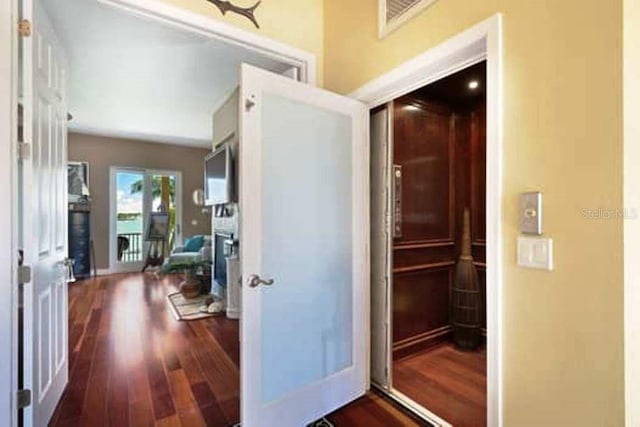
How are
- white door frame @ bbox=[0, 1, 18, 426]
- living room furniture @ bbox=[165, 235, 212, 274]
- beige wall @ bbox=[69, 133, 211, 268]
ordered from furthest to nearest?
beige wall @ bbox=[69, 133, 211, 268] → living room furniture @ bbox=[165, 235, 212, 274] → white door frame @ bbox=[0, 1, 18, 426]

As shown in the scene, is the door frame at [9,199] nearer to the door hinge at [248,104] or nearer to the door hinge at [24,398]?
the door hinge at [24,398]

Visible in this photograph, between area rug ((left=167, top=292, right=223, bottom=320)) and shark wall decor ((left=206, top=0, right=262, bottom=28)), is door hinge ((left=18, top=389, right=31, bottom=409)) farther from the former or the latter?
area rug ((left=167, top=292, right=223, bottom=320))

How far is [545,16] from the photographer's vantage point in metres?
1.21

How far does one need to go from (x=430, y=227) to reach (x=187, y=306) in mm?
3220

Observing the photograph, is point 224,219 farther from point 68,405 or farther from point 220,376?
point 68,405

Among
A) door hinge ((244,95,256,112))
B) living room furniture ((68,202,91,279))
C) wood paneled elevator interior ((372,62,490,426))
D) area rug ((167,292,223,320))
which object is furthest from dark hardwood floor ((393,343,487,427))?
living room furniture ((68,202,91,279))

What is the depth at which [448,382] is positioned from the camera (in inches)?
93.7

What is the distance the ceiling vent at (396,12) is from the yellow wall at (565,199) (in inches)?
12.1

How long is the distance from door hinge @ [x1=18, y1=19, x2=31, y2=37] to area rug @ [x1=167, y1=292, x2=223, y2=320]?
3.10 m

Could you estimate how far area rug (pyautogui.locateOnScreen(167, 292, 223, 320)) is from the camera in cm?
391

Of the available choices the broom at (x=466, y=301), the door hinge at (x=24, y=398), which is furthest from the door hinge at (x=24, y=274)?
the broom at (x=466, y=301)

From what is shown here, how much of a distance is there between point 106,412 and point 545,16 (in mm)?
2996

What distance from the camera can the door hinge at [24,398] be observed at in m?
1.48

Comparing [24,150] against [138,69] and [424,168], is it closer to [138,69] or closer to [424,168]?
[138,69]
